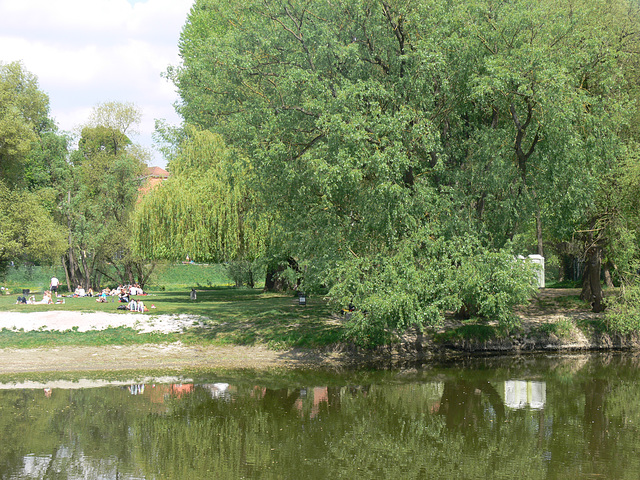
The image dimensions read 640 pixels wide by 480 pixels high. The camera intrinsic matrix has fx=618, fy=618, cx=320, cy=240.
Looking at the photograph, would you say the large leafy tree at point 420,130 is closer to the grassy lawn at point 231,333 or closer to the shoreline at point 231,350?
the shoreline at point 231,350

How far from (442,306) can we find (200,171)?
16603 mm

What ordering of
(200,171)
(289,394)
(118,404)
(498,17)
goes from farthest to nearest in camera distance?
(200,171), (498,17), (289,394), (118,404)

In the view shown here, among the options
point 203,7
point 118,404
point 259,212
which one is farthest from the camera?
point 203,7

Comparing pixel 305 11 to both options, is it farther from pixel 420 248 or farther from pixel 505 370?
pixel 505 370

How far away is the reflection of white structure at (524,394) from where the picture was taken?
15312 mm

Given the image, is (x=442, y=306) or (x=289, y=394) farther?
(x=442, y=306)

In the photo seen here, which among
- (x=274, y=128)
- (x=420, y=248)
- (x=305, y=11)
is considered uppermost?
(x=305, y=11)

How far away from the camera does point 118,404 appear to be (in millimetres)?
14719

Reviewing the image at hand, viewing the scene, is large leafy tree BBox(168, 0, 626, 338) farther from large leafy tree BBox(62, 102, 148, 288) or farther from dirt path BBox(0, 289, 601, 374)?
large leafy tree BBox(62, 102, 148, 288)

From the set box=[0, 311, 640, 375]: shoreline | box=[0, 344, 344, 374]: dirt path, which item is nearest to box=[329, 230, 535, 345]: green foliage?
box=[0, 311, 640, 375]: shoreline

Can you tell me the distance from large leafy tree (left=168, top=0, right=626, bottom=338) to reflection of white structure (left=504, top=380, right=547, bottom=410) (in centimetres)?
250

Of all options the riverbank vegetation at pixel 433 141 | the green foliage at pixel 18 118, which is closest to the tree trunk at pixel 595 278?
the riverbank vegetation at pixel 433 141

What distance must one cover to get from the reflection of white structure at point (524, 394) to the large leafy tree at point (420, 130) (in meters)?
2.50

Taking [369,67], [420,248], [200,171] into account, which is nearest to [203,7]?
[200,171]
